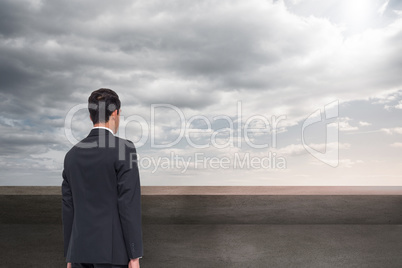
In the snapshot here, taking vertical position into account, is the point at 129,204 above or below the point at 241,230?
above

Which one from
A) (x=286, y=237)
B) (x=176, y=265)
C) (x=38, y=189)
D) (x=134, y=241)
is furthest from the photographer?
(x=38, y=189)

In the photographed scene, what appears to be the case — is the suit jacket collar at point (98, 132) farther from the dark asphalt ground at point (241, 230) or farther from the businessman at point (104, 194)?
the dark asphalt ground at point (241, 230)

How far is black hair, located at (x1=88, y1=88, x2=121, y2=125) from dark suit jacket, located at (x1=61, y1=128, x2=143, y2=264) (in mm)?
64

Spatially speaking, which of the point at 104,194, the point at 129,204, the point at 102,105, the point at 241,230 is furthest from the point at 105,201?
the point at 241,230

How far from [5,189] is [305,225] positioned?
3.38 metres

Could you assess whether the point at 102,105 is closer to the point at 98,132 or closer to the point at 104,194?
the point at 98,132

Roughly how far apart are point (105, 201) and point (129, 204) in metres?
0.14

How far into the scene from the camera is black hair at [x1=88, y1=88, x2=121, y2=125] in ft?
6.25

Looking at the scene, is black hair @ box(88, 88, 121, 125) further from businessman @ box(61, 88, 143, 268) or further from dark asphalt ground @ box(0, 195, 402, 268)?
dark asphalt ground @ box(0, 195, 402, 268)

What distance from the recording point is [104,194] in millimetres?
1843

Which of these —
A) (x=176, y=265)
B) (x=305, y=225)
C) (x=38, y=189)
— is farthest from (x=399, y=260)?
(x=38, y=189)

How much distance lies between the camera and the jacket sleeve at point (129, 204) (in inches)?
70.1

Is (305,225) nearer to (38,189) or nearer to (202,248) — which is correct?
(202,248)

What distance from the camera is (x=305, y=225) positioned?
4016 mm
